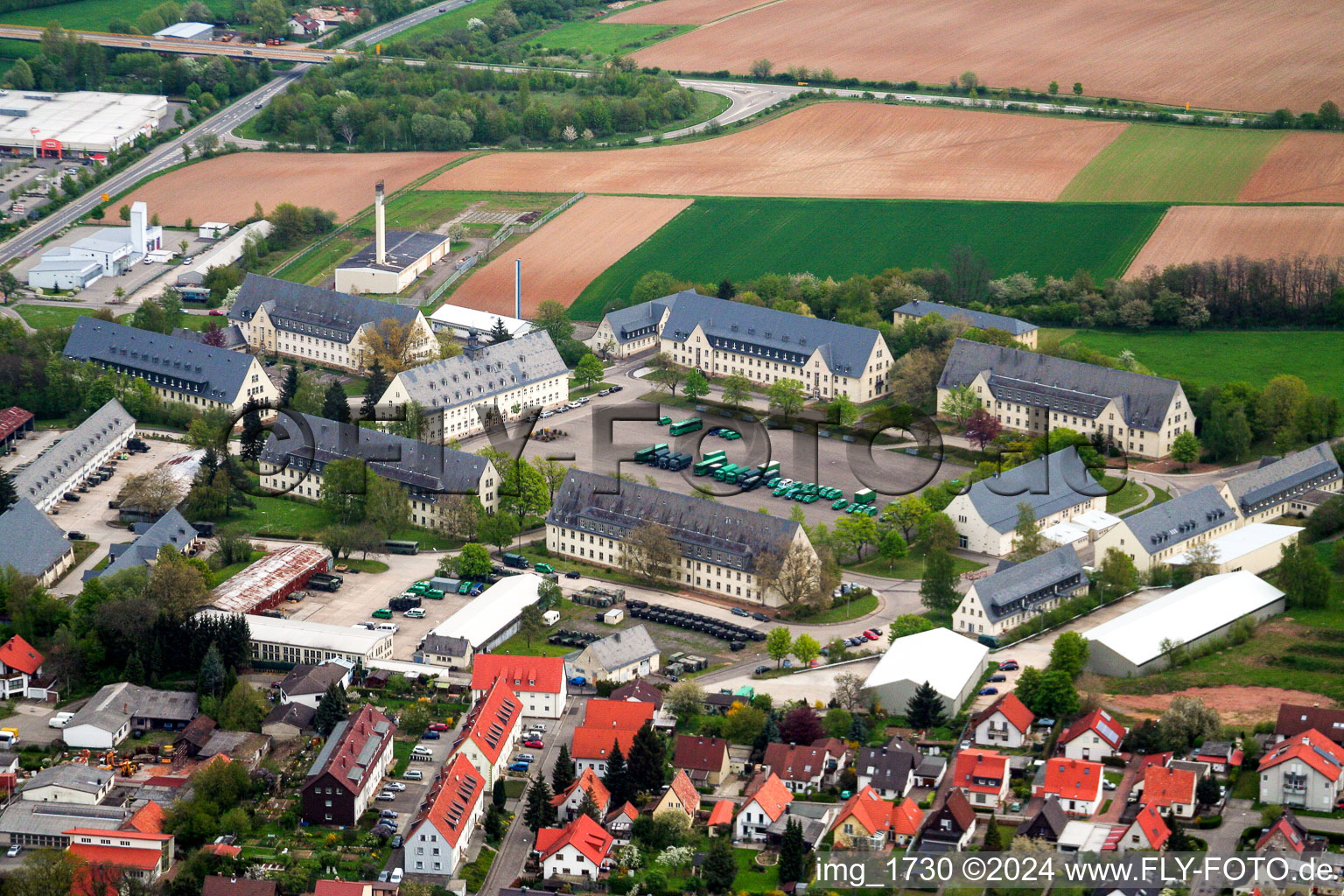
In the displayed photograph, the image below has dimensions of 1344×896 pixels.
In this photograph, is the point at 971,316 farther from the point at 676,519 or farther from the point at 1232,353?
the point at 676,519

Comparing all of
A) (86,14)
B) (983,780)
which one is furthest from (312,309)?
(86,14)

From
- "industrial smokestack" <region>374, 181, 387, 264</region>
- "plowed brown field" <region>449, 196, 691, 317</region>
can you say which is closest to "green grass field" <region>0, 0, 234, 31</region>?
"plowed brown field" <region>449, 196, 691, 317</region>

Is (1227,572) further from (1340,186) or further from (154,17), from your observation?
(154,17)

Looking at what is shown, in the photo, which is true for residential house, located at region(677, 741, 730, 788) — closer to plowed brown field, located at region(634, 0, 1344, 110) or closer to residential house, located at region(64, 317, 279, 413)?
residential house, located at region(64, 317, 279, 413)

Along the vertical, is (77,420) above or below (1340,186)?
below

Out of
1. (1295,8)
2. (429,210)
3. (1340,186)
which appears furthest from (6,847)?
(1295,8)
